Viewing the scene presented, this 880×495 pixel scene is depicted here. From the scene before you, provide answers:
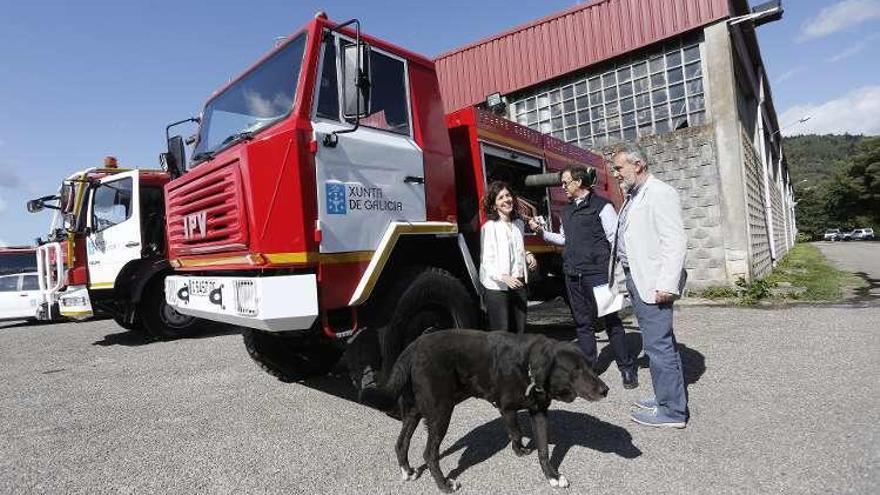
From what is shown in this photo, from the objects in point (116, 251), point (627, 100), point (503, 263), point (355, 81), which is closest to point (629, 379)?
point (503, 263)

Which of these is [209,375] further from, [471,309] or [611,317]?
[611,317]

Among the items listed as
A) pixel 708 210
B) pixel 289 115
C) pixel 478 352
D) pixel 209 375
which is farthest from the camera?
pixel 708 210

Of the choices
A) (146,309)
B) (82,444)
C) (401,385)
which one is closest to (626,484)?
(401,385)

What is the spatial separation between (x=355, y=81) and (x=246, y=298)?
1.54 metres

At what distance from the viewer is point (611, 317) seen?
4.25 m

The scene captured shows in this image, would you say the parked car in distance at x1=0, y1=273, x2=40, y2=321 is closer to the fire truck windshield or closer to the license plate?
the fire truck windshield

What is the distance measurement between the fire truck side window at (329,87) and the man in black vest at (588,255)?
75.2 inches

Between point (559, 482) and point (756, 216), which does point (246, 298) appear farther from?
point (756, 216)

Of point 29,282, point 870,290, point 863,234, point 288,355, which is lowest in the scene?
point 863,234

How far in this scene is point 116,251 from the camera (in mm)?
7492

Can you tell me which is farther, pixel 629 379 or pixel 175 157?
pixel 175 157

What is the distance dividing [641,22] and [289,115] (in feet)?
33.0

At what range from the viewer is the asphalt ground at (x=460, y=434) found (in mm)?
2676

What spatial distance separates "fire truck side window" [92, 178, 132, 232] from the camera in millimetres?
7594
